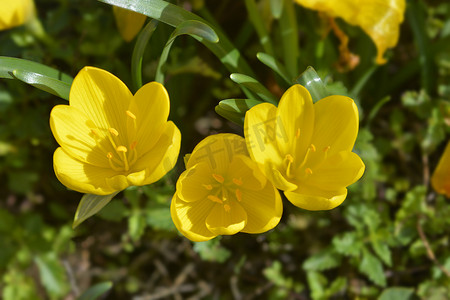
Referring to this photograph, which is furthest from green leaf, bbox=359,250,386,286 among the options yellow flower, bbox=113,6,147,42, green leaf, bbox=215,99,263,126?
yellow flower, bbox=113,6,147,42

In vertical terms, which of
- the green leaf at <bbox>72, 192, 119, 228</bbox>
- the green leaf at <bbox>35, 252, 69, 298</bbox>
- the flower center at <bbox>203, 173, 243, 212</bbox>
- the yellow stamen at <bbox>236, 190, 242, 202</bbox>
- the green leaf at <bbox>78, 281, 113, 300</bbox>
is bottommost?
the green leaf at <bbox>35, 252, 69, 298</bbox>

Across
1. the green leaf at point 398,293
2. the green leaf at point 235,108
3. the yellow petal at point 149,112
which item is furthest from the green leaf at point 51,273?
the green leaf at point 398,293

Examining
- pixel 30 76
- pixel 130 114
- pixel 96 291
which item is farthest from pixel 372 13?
pixel 96 291

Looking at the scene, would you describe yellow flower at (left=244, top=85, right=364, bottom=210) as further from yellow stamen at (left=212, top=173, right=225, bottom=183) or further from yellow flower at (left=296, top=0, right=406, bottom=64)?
yellow flower at (left=296, top=0, right=406, bottom=64)

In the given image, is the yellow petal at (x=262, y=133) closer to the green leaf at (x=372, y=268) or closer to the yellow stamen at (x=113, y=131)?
the yellow stamen at (x=113, y=131)

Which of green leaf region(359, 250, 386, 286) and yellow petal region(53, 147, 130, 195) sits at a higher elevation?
yellow petal region(53, 147, 130, 195)

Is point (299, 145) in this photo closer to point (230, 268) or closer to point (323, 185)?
point (323, 185)
